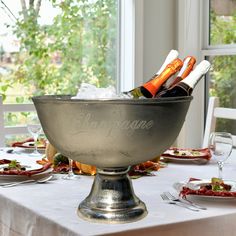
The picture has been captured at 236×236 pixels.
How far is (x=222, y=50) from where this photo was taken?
321 centimetres

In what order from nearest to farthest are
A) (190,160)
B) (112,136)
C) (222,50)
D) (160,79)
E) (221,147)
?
(112,136)
(160,79)
(221,147)
(190,160)
(222,50)

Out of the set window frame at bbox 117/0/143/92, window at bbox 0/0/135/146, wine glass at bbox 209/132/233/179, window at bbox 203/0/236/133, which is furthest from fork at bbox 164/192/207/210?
window frame at bbox 117/0/143/92

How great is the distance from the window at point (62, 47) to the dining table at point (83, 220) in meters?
1.65

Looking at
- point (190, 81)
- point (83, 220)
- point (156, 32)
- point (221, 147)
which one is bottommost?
point (83, 220)

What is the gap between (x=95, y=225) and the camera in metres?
1.11

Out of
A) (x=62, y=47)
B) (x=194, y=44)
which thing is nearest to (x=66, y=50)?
(x=62, y=47)

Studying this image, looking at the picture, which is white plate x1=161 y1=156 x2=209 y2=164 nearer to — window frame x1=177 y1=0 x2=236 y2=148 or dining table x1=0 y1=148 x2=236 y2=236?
dining table x1=0 y1=148 x2=236 y2=236

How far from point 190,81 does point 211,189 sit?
29 cm

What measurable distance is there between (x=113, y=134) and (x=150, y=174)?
58 centimetres

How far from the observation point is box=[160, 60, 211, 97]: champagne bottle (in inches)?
50.2

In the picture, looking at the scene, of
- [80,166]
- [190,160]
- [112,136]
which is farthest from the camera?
[190,160]

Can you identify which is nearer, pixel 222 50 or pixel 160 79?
pixel 160 79

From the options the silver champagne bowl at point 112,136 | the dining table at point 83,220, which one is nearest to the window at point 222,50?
the dining table at point 83,220

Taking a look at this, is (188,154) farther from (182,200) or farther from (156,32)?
(156,32)
